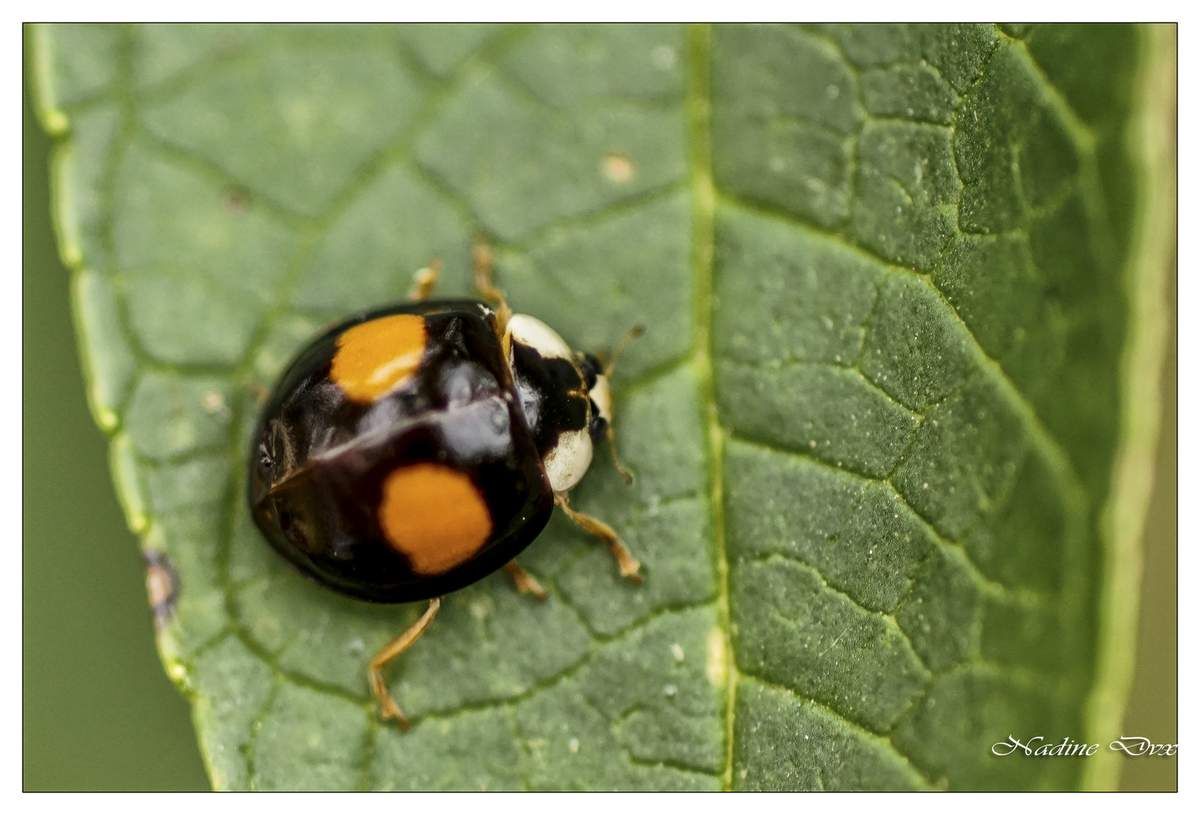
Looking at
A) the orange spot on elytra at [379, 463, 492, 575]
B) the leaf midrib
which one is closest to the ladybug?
the orange spot on elytra at [379, 463, 492, 575]

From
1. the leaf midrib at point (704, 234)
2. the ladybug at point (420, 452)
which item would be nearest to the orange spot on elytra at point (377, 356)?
the ladybug at point (420, 452)

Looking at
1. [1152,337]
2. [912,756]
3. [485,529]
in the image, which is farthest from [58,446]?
[1152,337]

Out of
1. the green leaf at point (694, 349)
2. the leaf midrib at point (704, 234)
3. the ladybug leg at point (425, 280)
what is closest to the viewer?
the green leaf at point (694, 349)

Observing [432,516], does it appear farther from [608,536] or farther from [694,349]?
[694,349]

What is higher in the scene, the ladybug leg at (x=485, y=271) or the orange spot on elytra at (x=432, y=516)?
the ladybug leg at (x=485, y=271)

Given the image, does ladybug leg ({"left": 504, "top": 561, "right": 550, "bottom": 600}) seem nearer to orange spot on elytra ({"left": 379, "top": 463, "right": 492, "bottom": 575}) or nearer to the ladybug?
the ladybug

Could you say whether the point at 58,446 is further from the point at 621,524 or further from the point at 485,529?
the point at 621,524

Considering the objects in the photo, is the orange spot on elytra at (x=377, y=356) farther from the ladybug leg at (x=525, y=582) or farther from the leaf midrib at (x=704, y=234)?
the leaf midrib at (x=704, y=234)

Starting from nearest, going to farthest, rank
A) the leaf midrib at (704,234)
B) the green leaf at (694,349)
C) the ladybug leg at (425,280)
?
the green leaf at (694,349) < the leaf midrib at (704,234) < the ladybug leg at (425,280)

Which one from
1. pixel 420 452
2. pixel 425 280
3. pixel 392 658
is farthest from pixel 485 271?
pixel 392 658
